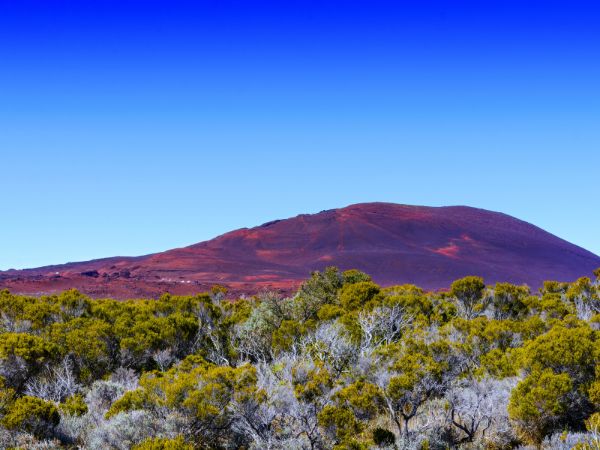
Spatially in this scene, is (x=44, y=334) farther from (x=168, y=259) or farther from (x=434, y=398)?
(x=168, y=259)

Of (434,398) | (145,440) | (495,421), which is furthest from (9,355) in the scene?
(495,421)

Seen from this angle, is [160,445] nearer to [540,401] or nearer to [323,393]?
[323,393]

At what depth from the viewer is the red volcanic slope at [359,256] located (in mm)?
90375

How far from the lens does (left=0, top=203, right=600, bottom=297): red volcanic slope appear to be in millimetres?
90375

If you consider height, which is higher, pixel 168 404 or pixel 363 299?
pixel 363 299

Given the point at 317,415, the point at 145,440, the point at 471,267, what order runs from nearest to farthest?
1. the point at 145,440
2. the point at 317,415
3. the point at 471,267

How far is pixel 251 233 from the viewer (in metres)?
136

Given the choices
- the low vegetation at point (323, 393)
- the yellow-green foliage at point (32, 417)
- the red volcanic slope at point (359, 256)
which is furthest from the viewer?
the red volcanic slope at point (359, 256)

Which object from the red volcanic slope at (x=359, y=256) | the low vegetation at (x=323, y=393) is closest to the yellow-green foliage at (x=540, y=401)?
the low vegetation at (x=323, y=393)

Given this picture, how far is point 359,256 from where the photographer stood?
106500 mm

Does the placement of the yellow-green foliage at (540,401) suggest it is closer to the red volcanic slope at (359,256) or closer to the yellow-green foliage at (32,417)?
the yellow-green foliage at (32,417)

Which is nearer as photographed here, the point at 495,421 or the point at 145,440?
the point at 145,440

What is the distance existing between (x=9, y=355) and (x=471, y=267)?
10176 centimetres

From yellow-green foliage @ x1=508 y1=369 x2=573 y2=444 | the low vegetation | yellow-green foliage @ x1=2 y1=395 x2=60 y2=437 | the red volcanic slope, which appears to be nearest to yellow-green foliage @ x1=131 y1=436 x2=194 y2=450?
the low vegetation
